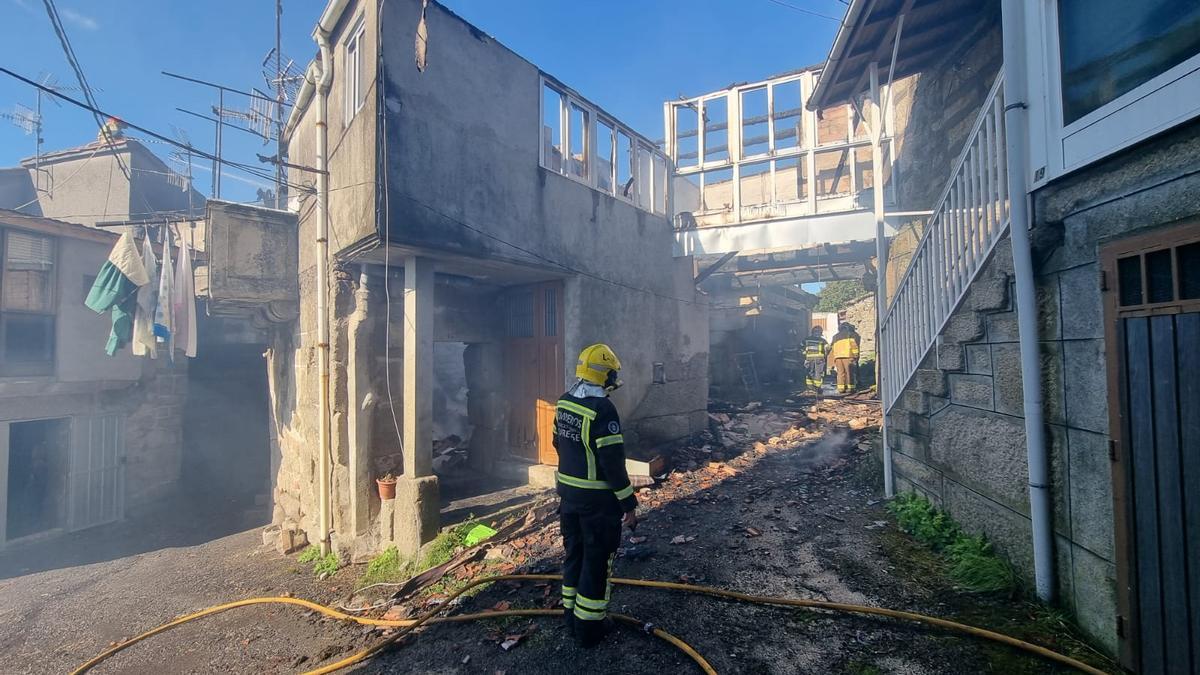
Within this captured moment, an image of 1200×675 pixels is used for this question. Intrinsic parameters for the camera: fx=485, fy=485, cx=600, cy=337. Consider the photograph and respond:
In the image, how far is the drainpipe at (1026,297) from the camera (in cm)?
318

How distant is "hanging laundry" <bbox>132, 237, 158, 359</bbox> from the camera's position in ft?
31.0

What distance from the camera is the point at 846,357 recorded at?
13.5m

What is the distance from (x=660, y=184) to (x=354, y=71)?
5.96 meters

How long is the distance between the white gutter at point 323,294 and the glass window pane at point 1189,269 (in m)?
8.54

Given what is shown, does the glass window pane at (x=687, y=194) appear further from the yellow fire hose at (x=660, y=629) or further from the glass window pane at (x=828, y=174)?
the yellow fire hose at (x=660, y=629)

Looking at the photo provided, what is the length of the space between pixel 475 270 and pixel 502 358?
231 centimetres

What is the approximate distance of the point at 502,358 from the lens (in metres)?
9.65

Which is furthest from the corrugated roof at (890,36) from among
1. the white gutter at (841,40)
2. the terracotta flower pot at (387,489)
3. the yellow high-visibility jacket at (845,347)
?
the yellow high-visibility jacket at (845,347)

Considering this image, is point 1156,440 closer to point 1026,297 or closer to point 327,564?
point 1026,297

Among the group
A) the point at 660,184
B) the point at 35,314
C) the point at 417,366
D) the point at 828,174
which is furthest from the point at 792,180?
the point at 35,314

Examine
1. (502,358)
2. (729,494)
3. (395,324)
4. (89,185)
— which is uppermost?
(89,185)

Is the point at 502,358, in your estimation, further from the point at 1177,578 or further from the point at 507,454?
the point at 1177,578

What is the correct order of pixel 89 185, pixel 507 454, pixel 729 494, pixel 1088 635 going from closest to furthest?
pixel 1088 635 < pixel 729 494 < pixel 507 454 < pixel 89 185

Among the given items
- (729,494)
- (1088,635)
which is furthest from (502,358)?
(1088,635)
